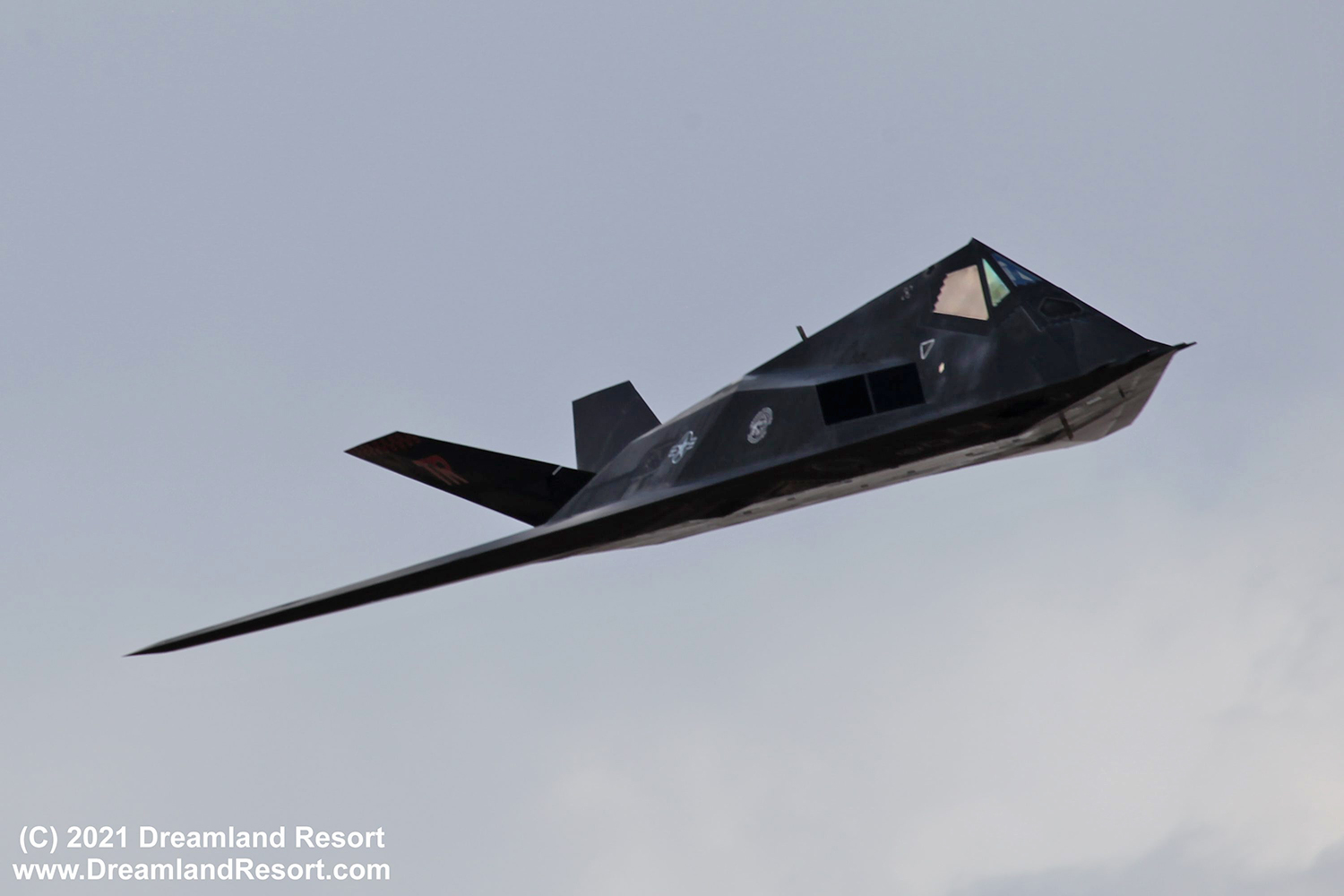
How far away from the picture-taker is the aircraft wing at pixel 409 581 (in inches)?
588

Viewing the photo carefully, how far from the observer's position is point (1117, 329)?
13281 millimetres

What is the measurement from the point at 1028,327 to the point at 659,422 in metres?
7.01

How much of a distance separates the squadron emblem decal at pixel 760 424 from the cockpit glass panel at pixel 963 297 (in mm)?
2264

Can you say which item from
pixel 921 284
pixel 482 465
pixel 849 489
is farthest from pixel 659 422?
pixel 921 284

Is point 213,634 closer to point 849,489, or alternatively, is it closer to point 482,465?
point 482,465

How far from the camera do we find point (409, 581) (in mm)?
15617

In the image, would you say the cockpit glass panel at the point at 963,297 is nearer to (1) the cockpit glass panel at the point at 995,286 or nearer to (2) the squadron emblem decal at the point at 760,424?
(1) the cockpit glass panel at the point at 995,286

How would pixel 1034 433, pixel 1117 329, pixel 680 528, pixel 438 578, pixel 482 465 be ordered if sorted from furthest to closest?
pixel 482 465, pixel 680 528, pixel 438 578, pixel 1034 433, pixel 1117 329

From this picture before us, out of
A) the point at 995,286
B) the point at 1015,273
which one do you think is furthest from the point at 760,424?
the point at 1015,273

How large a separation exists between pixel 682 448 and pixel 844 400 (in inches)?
107

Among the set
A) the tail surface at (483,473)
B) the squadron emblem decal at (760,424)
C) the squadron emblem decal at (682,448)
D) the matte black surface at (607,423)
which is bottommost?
the squadron emblem decal at (760,424)

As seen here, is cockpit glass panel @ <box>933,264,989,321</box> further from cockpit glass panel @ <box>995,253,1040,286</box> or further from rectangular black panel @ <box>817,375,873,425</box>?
rectangular black panel @ <box>817,375,873,425</box>

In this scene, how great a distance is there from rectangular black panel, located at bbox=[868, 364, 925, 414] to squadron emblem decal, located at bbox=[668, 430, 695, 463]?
2855 mm

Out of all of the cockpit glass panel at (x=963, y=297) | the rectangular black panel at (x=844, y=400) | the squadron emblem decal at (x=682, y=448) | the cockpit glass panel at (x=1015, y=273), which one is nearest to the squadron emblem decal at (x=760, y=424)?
the rectangular black panel at (x=844, y=400)
